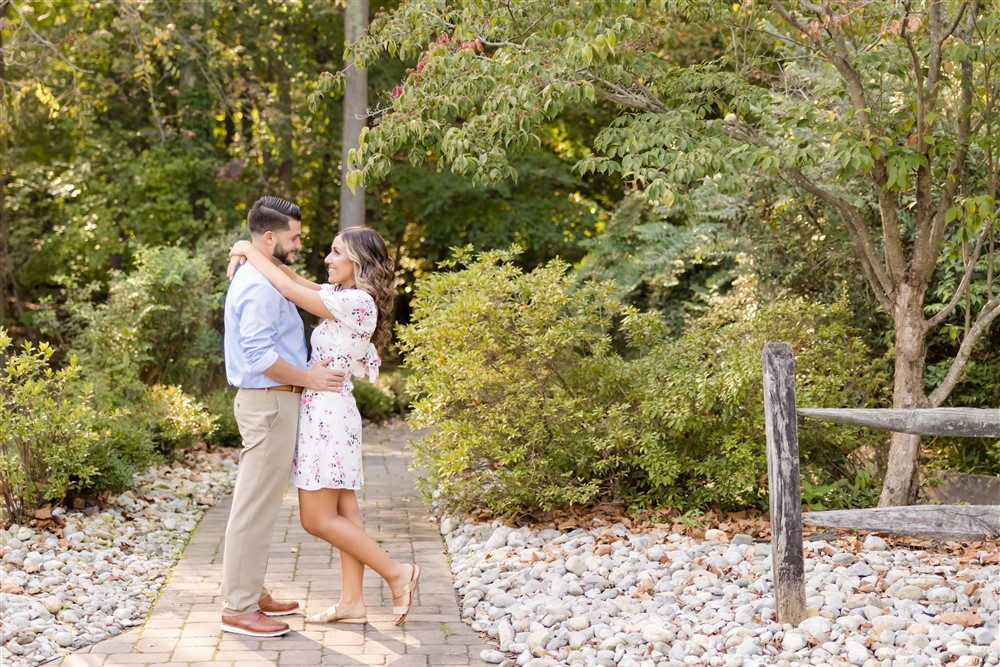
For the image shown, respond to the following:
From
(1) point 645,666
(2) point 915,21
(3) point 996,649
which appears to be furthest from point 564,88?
(3) point 996,649

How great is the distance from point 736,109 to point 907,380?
198 cm

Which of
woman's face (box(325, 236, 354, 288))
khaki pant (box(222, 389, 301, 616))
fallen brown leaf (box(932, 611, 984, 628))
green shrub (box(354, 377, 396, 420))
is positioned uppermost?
woman's face (box(325, 236, 354, 288))

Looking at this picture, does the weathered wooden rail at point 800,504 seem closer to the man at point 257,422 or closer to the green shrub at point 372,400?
the man at point 257,422

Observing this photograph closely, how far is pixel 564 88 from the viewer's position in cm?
548

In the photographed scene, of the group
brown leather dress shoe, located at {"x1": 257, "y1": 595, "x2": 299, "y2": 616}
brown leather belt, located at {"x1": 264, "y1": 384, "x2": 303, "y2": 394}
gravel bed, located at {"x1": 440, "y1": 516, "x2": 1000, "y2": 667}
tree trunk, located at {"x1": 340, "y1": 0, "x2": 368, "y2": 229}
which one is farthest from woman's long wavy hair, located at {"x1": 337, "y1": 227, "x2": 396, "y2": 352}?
tree trunk, located at {"x1": 340, "y1": 0, "x2": 368, "y2": 229}

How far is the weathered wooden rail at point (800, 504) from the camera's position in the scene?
4668mm

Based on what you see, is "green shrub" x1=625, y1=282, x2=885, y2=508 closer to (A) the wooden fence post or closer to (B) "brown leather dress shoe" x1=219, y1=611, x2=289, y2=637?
(A) the wooden fence post

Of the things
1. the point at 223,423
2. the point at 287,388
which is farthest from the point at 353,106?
the point at 287,388

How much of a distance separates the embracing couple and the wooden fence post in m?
1.69

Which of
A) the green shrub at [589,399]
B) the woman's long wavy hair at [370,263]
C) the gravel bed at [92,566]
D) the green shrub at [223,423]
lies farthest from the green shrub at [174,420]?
the woman's long wavy hair at [370,263]

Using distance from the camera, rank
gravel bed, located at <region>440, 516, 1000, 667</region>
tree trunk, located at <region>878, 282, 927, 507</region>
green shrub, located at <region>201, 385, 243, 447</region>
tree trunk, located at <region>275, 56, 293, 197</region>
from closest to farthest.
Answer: gravel bed, located at <region>440, 516, 1000, 667</region> < tree trunk, located at <region>878, 282, 927, 507</region> < green shrub, located at <region>201, 385, 243, 447</region> < tree trunk, located at <region>275, 56, 293, 197</region>

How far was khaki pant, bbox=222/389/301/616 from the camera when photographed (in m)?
4.66

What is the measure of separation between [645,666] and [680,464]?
2.31 m

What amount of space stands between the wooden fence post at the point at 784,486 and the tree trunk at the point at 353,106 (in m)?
8.47
